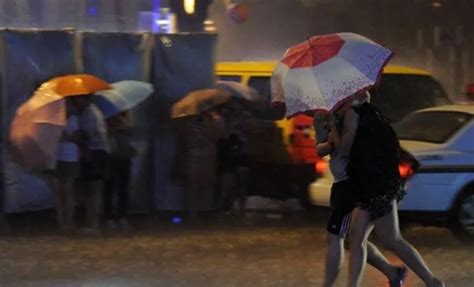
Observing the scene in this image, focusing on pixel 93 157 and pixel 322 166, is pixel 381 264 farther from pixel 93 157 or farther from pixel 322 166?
pixel 93 157

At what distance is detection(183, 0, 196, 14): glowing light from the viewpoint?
14.6 meters

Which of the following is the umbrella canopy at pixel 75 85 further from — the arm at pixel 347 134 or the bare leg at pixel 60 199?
the arm at pixel 347 134

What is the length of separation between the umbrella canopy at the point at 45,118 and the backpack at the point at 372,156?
395 cm

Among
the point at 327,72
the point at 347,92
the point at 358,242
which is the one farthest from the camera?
the point at 358,242

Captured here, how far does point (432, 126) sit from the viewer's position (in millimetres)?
9609

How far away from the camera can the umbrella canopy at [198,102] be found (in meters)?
9.94

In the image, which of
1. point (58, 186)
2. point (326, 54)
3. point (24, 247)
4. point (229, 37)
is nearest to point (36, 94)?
point (58, 186)

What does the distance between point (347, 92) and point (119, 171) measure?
4.51m

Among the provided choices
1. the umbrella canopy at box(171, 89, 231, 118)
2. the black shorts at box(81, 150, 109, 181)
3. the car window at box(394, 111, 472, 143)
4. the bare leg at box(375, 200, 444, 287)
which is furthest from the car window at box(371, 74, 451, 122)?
the bare leg at box(375, 200, 444, 287)

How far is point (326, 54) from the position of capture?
20.1ft

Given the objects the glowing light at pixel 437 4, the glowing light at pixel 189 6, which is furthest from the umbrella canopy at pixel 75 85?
the glowing light at pixel 437 4

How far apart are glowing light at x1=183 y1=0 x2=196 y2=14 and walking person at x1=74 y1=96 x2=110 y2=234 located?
554cm

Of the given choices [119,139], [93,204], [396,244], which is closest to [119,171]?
[119,139]

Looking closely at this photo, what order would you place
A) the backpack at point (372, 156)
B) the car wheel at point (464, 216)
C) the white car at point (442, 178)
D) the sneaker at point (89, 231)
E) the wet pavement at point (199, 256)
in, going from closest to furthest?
the backpack at point (372, 156) < the wet pavement at point (199, 256) < the white car at point (442, 178) < the car wheel at point (464, 216) < the sneaker at point (89, 231)
